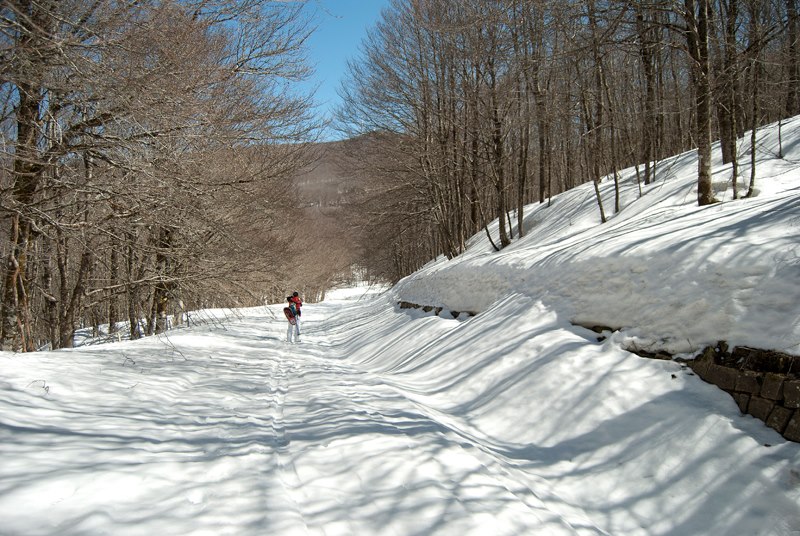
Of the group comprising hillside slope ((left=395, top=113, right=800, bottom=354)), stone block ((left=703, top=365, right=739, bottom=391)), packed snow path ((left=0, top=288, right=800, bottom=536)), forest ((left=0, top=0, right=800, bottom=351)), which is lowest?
packed snow path ((left=0, top=288, right=800, bottom=536))

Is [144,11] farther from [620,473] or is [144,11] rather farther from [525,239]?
[525,239]

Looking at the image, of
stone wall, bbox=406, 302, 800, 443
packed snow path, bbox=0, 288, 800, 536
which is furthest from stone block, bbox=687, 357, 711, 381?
packed snow path, bbox=0, 288, 800, 536

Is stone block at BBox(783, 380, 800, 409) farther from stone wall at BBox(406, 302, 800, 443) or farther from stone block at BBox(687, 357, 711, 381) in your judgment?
stone block at BBox(687, 357, 711, 381)

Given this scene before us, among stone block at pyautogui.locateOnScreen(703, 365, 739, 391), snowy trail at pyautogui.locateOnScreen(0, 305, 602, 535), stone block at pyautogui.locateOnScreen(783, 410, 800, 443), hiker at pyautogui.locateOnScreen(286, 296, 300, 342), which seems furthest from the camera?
hiker at pyautogui.locateOnScreen(286, 296, 300, 342)

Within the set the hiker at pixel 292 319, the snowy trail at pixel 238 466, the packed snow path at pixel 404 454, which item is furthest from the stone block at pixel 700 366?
the hiker at pixel 292 319

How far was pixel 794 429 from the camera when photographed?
314cm

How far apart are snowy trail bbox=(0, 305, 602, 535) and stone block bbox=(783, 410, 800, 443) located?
162 cm

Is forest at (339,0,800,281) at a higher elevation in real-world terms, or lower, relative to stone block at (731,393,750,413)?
higher

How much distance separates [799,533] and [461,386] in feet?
12.4

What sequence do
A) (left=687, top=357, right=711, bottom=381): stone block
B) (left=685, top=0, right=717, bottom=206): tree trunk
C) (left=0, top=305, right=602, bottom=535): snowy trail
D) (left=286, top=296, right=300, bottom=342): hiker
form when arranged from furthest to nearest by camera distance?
(left=286, top=296, right=300, bottom=342): hiker, (left=685, top=0, right=717, bottom=206): tree trunk, (left=687, top=357, right=711, bottom=381): stone block, (left=0, top=305, right=602, bottom=535): snowy trail

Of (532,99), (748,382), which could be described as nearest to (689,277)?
(748,382)

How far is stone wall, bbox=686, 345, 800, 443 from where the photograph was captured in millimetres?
3195

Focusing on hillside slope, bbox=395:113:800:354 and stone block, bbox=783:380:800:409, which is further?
hillside slope, bbox=395:113:800:354

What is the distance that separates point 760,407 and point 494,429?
2.39 metres
